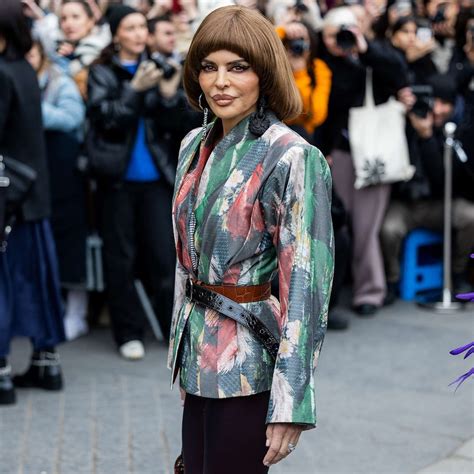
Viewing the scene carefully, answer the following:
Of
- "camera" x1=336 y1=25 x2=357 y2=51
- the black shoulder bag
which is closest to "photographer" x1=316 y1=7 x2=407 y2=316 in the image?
"camera" x1=336 y1=25 x2=357 y2=51

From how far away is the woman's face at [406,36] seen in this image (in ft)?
26.5

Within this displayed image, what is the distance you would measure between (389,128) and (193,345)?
5.05m

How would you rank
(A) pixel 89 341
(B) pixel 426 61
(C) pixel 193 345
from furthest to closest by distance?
(B) pixel 426 61 → (A) pixel 89 341 → (C) pixel 193 345

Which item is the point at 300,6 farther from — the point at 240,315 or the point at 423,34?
the point at 240,315

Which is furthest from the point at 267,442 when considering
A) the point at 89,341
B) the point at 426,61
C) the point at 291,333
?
the point at 426,61

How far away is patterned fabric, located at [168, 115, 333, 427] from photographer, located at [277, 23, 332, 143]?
395cm

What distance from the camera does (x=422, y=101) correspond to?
7742 mm

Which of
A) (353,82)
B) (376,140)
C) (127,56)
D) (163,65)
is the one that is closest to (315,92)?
(353,82)

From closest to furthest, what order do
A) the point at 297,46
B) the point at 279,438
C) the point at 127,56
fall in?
the point at 279,438
the point at 127,56
the point at 297,46

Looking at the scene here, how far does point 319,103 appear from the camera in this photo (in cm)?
704

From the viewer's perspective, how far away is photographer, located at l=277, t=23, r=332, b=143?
22.2 feet

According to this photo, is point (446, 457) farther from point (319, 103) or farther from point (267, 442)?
point (319, 103)

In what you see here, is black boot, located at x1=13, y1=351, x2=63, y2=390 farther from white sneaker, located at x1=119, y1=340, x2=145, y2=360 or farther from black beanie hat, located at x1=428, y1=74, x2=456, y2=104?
black beanie hat, located at x1=428, y1=74, x2=456, y2=104

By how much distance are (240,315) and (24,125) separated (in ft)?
10.0
